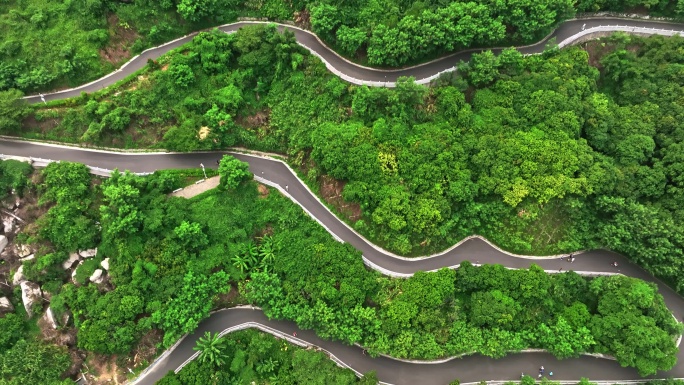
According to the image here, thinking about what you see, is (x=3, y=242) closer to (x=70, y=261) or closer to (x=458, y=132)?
(x=70, y=261)

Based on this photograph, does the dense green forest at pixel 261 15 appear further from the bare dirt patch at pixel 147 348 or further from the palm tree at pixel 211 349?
the palm tree at pixel 211 349

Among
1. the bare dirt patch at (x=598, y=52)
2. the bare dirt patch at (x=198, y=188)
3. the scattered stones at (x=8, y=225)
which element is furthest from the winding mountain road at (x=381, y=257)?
the scattered stones at (x=8, y=225)

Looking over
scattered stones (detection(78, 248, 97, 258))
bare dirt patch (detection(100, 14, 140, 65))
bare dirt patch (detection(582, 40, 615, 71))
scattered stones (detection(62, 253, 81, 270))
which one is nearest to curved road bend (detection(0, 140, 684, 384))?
scattered stones (detection(78, 248, 97, 258))

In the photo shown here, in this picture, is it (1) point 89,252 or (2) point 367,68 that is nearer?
(1) point 89,252

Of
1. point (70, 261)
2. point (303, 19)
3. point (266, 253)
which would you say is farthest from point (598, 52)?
point (70, 261)

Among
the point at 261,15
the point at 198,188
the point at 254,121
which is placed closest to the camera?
the point at 198,188

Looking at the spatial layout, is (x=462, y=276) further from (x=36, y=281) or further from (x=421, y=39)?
(x=36, y=281)
